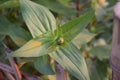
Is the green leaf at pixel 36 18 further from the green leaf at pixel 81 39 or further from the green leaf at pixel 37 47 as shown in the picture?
the green leaf at pixel 81 39

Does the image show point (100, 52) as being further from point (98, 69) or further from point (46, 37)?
point (46, 37)

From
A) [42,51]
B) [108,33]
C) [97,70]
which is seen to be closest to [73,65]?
[42,51]

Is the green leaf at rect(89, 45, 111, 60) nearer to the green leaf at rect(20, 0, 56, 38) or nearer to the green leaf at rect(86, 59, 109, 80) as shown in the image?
the green leaf at rect(86, 59, 109, 80)

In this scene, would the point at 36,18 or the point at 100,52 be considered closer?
the point at 36,18

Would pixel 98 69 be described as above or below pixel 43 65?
below

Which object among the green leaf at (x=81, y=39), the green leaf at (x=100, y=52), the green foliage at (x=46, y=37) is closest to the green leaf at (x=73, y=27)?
the green foliage at (x=46, y=37)

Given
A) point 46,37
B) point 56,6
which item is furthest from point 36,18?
point 56,6

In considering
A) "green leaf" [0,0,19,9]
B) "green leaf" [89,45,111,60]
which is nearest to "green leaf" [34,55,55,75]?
"green leaf" [0,0,19,9]
